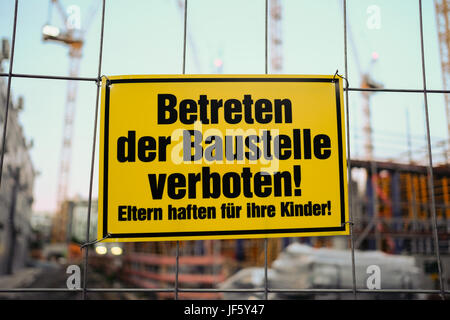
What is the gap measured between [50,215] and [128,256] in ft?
384

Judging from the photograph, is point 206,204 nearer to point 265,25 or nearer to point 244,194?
point 244,194

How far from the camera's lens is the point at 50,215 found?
169 m

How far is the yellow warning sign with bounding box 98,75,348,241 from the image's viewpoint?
463cm

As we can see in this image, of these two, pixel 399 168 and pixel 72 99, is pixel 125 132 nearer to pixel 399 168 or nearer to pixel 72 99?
pixel 399 168

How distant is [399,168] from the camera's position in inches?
1230

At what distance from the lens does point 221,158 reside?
4738 mm

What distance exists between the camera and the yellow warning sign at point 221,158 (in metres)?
4.63

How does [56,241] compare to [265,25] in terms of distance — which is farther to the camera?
[56,241]

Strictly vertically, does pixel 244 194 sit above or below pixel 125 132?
below

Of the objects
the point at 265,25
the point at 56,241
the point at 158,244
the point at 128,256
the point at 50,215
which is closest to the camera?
the point at 265,25

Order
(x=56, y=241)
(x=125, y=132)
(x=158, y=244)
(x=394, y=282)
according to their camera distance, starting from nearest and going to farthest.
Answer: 1. (x=125, y=132)
2. (x=394, y=282)
3. (x=158, y=244)
4. (x=56, y=241)

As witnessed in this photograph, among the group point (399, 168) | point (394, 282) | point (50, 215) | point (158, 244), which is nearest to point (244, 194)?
point (394, 282)
